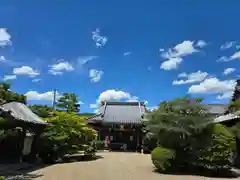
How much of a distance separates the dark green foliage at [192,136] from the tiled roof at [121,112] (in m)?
19.0

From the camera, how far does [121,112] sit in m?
38.8

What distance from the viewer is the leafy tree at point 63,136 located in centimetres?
1930

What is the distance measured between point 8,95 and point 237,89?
78.2ft

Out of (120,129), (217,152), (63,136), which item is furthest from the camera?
(120,129)

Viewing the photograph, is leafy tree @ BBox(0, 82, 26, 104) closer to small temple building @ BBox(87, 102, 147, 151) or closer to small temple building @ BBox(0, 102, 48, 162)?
small temple building @ BBox(87, 102, 147, 151)

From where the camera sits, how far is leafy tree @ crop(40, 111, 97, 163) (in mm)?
19297

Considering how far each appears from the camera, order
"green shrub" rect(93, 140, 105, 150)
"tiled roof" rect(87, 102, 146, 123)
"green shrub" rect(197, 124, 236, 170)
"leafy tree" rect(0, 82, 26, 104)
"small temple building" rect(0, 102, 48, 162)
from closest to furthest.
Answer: "green shrub" rect(197, 124, 236, 170) < "small temple building" rect(0, 102, 48, 162) < "leafy tree" rect(0, 82, 26, 104) < "green shrub" rect(93, 140, 105, 150) < "tiled roof" rect(87, 102, 146, 123)

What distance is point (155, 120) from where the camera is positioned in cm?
1623

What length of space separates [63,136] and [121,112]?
19.6 meters

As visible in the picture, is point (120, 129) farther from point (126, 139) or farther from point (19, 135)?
point (19, 135)

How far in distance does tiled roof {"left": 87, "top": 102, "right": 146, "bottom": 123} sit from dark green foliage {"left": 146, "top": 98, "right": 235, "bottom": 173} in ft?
62.4

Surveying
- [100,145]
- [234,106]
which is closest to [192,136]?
[234,106]

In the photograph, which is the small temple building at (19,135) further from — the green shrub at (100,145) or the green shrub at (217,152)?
the green shrub at (100,145)

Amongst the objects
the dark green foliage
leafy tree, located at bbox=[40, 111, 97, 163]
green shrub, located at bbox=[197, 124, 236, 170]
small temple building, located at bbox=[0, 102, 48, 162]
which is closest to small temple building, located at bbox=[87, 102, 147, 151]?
leafy tree, located at bbox=[40, 111, 97, 163]
